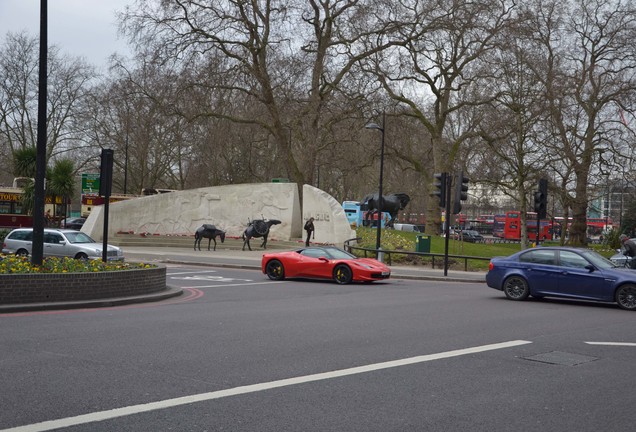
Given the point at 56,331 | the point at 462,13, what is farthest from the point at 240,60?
the point at 56,331

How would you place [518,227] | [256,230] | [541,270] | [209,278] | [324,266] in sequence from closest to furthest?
[541,270] < [324,266] < [209,278] < [256,230] < [518,227]

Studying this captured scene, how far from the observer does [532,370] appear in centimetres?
871

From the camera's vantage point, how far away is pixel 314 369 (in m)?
8.37

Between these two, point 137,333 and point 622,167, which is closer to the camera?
point 137,333

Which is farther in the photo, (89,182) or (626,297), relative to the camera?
(89,182)

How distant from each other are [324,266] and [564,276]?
7777mm

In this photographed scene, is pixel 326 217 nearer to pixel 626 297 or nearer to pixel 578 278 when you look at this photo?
pixel 578 278

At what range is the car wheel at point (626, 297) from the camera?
1595cm

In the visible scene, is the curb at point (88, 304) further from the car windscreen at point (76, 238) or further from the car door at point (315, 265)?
the car windscreen at point (76, 238)

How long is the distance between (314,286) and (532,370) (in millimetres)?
12777

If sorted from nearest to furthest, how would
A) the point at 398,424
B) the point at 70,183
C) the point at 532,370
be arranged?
1. the point at 398,424
2. the point at 532,370
3. the point at 70,183

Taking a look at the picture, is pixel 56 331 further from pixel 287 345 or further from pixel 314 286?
pixel 314 286

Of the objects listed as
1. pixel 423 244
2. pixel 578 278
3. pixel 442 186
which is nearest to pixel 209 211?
pixel 423 244

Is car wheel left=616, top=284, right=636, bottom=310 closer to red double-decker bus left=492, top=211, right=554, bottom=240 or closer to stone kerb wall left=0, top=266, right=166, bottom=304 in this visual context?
stone kerb wall left=0, top=266, right=166, bottom=304
